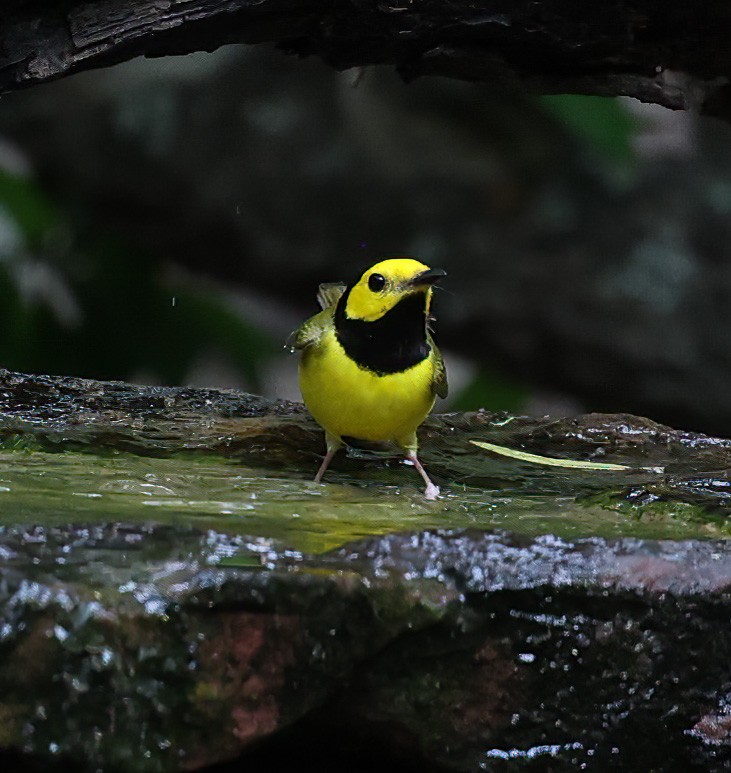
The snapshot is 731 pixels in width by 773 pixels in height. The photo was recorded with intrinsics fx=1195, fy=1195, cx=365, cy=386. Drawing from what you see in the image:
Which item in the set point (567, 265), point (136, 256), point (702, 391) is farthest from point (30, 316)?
point (702, 391)

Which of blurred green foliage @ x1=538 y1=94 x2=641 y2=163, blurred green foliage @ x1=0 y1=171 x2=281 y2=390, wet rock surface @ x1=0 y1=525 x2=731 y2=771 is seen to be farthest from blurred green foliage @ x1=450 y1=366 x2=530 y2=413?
wet rock surface @ x1=0 y1=525 x2=731 y2=771

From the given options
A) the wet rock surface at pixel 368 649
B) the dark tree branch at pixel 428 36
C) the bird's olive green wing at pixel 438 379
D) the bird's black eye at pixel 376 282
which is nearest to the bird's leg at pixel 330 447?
the bird's olive green wing at pixel 438 379

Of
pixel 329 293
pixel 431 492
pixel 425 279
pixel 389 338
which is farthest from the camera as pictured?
pixel 329 293

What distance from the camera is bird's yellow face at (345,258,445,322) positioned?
3.23 meters

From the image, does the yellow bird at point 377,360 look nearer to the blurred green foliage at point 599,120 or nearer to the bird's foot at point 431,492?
the bird's foot at point 431,492

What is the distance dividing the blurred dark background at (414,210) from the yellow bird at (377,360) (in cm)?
379

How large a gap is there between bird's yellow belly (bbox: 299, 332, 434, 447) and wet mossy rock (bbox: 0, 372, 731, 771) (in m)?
0.31

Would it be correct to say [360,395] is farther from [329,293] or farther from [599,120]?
[599,120]

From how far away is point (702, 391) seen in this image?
25.1 feet

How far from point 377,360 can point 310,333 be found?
0.24m

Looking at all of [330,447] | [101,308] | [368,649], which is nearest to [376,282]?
[330,447]

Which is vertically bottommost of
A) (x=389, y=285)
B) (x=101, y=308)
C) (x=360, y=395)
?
(x=101, y=308)

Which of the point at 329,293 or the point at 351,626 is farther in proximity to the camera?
the point at 329,293

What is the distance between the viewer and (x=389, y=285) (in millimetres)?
3256
